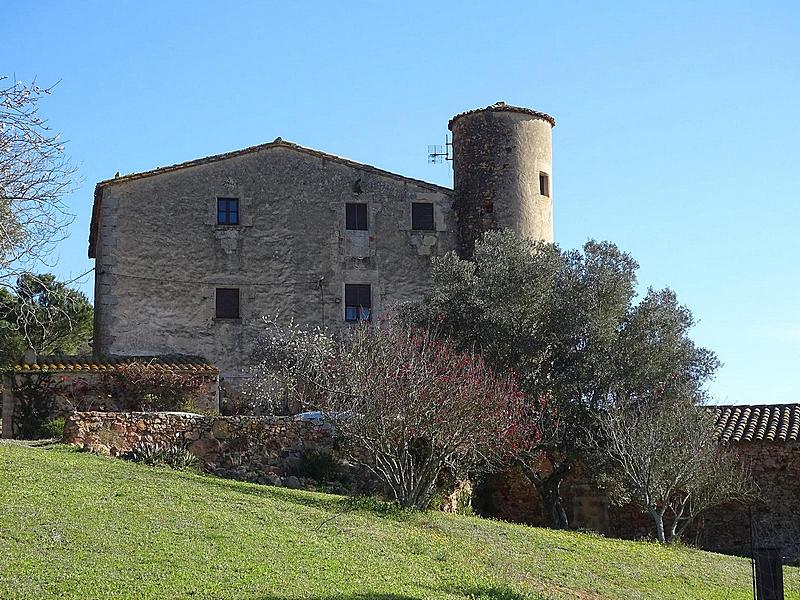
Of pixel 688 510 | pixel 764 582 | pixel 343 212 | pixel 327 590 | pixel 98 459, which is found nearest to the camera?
pixel 764 582

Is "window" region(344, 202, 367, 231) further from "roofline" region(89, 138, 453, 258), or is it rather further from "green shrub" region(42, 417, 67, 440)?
"green shrub" region(42, 417, 67, 440)

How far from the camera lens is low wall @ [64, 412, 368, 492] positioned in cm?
2345

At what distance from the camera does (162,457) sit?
22625 millimetres

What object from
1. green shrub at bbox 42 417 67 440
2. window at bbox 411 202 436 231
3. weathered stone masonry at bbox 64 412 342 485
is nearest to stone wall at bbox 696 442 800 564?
weathered stone masonry at bbox 64 412 342 485

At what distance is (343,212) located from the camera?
112 feet

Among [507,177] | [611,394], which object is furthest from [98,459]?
[507,177]

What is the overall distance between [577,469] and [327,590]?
1521 centimetres

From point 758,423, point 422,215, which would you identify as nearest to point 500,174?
point 422,215

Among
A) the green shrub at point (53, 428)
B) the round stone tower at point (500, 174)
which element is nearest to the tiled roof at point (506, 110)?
the round stone tower at point (500, 174)

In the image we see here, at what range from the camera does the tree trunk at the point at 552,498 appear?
26578mm

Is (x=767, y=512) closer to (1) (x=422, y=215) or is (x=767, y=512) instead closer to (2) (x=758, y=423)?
(2) (x=758, y=423)

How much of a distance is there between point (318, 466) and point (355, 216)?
12011 mm

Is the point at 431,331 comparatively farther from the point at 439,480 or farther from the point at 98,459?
the point at 98,459

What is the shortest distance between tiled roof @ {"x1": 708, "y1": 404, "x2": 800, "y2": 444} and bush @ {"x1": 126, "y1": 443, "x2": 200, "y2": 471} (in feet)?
42.6
